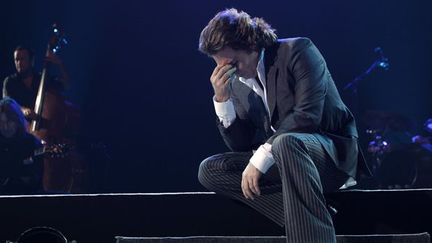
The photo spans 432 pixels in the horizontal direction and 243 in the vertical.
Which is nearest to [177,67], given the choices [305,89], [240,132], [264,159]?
[240,132]

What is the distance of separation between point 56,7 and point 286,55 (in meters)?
5.04

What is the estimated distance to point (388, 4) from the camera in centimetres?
659

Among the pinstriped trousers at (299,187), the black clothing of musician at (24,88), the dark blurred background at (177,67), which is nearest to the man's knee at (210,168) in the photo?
the pinstriped trousers at (299,187)

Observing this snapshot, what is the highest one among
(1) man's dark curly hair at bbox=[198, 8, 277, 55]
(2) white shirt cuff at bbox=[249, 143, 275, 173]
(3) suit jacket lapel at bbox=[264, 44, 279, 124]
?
(1) man's dark curly hair at bbox=[198, 8, 277, 55]

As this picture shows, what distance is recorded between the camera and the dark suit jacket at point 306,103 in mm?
2279

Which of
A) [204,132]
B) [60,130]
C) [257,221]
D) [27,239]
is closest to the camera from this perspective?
[27,239]

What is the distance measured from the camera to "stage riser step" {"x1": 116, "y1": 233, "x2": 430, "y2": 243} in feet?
7.64

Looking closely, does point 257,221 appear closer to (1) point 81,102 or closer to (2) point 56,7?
(1) point 81,102

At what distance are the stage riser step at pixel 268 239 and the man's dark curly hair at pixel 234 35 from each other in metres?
0.75

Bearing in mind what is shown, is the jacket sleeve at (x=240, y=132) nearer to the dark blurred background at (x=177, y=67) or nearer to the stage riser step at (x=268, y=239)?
the stage riser step at (x=268, y=239)

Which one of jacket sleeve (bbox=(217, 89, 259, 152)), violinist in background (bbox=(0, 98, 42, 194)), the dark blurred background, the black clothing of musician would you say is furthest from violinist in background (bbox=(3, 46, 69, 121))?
jacket sleeve (bbox=(217, 89, 259, 152))

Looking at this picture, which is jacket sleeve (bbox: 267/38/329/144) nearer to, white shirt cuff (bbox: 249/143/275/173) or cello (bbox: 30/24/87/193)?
white shirt cuff (bbox: 249/143/275/173)

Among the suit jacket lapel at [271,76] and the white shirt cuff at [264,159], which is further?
the suit jacket lapel at [271,76]

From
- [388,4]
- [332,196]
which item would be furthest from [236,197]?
[388,4]
